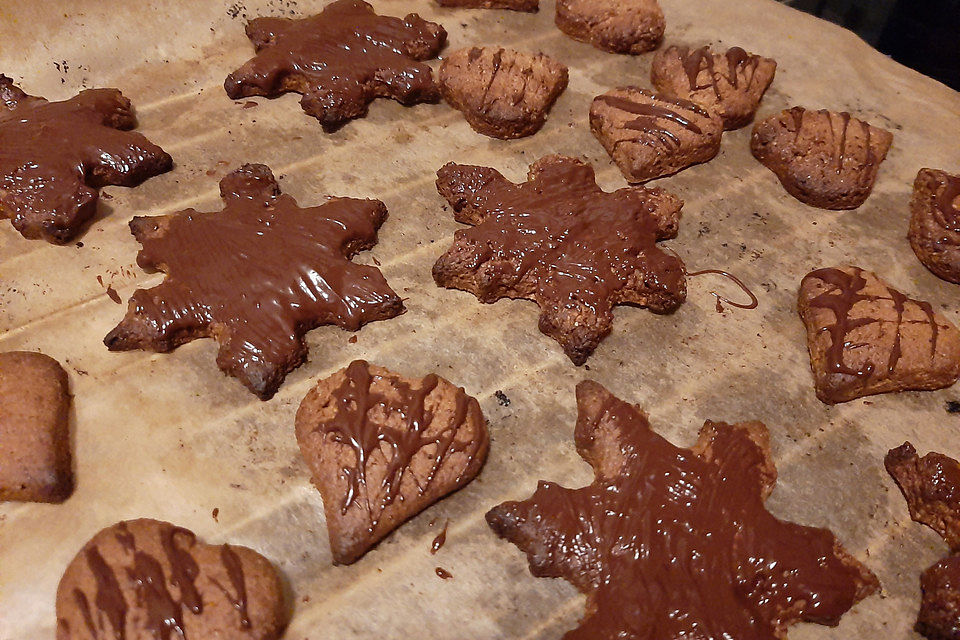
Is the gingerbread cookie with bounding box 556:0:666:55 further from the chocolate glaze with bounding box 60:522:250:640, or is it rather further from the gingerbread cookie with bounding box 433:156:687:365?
the chocolate glaze with bounding box 60:522:250:640

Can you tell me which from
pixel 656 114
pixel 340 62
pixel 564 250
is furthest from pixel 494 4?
pixel 564 250

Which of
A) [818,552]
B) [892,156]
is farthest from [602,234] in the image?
[892,156]

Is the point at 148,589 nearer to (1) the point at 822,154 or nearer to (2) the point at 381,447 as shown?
(2) the point at 381,447

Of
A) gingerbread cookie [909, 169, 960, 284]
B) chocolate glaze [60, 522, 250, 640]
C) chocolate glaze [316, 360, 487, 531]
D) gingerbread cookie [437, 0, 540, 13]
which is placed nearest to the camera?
chocolate glaze [60, 522, 250, 640]

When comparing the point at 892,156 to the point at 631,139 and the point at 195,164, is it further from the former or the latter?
the point at 195,164

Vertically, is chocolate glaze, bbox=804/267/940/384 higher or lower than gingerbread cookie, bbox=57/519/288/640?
higher

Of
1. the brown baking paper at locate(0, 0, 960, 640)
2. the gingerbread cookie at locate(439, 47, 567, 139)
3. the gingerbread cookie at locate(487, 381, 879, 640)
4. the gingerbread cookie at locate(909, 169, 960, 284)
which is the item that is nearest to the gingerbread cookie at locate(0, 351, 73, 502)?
the brown baking paper at locate(0, 0, 960, 640)
